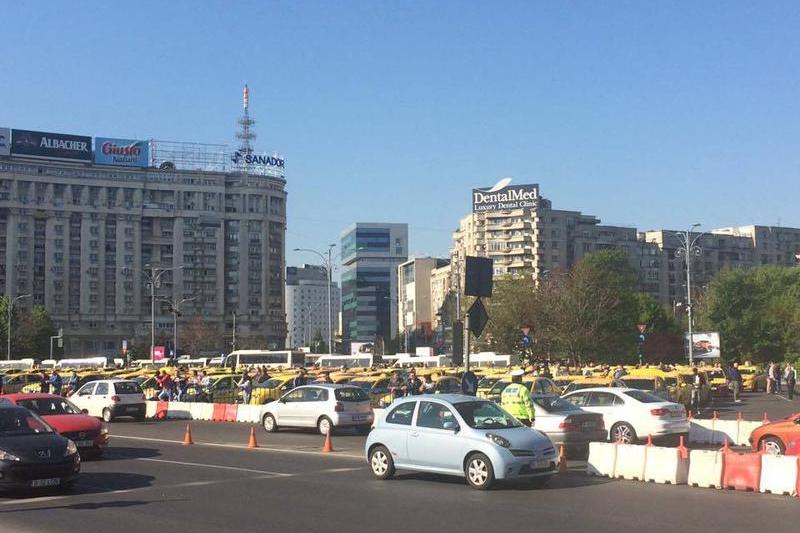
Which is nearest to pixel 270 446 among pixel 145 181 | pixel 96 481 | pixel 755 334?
pixel 96 481

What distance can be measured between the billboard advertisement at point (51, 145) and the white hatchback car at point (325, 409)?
109 metres

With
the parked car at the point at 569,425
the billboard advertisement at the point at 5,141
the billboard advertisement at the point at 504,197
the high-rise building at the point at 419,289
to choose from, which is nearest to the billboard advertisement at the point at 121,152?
the billboard advertisement at the point at 5,141

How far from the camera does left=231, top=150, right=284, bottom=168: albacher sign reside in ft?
469

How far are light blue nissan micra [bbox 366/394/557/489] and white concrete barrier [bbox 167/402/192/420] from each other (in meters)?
20.2

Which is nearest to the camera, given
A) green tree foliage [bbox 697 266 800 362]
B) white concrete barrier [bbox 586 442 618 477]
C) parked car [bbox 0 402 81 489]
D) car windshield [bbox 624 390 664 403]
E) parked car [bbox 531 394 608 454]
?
parked car [bbox 0 402 81 489]

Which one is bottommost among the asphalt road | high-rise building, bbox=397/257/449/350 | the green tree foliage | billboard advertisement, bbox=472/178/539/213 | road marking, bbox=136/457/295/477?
road marking, bbox=136/457/295/477

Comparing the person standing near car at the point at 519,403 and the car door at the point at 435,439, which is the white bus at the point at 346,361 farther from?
the car door at the point at 435,439

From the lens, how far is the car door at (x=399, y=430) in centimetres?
1509

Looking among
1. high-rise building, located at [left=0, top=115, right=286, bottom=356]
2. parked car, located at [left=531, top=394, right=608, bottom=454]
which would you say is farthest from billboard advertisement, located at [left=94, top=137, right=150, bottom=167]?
parked car, located at [left=531, top=394, right=608, bottom=454]

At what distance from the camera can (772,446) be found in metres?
17.5

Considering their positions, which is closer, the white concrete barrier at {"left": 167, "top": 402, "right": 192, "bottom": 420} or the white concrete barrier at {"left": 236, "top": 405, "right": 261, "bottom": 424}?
the white concrete barrier at {"left": 236, "top": 405, "right": 261, "bottom": 424}

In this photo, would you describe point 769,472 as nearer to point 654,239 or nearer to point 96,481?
point 96,481

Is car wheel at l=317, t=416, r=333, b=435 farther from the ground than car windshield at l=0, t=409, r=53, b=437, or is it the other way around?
car windshield at l=0, t=409, r=53, b=437

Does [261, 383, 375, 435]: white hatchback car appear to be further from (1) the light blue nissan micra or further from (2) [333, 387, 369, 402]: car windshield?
(1) the light blue nissan micra
